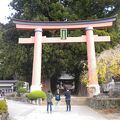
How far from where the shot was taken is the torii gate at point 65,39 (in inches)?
1443

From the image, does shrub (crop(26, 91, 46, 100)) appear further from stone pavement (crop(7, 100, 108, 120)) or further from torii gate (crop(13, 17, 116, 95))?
stone pavement (crop(7, 100, 108, 120))

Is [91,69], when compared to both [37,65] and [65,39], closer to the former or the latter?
[65,39]

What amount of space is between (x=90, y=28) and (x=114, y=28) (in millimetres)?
9103

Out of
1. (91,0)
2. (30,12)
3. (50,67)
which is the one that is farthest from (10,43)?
(91,0)

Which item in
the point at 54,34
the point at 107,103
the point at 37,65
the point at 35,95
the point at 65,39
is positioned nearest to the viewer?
the point at 107,103

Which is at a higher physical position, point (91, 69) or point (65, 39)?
point (65, 39)

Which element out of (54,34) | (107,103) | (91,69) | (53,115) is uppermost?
(54,34)

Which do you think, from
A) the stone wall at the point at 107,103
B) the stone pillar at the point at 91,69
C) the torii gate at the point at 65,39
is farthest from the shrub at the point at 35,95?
the stone wall at the point at 107,103

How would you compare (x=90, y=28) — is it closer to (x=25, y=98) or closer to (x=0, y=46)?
(x=25, y=98)

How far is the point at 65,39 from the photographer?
3850 cm

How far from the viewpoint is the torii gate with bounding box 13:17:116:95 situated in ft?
120

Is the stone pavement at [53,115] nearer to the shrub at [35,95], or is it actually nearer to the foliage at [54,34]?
the shrub at [35,95]

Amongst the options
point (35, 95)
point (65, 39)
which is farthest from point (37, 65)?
point (35, 95)

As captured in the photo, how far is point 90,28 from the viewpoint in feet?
128
